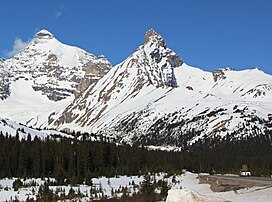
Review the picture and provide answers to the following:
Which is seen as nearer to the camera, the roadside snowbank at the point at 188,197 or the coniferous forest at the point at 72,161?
the roadside snowbank at the point at 188,197

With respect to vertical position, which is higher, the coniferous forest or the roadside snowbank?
the coniferous forest

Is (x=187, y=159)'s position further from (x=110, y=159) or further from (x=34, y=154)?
(x=34, y=154)

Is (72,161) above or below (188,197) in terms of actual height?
above

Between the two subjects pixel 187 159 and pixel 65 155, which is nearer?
pixel 65 155

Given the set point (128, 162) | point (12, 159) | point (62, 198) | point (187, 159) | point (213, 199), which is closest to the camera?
point (213, 199)

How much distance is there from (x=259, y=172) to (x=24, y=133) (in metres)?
99.0

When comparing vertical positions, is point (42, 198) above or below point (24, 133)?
below

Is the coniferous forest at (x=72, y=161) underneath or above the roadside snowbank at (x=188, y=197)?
above

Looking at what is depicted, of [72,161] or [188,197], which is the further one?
[72,161]

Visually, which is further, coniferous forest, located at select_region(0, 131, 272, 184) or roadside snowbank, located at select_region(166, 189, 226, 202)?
coniferous forest, located at select_region(0, 131, 272, 184)

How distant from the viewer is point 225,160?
159 metres

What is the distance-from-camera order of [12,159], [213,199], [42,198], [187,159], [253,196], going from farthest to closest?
[187,159]
[12,159]
[42,198]
[253,196]
[213,199]

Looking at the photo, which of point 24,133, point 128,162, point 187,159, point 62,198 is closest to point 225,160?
point 187,159

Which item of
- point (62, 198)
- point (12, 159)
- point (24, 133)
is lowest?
point (62, 198)
